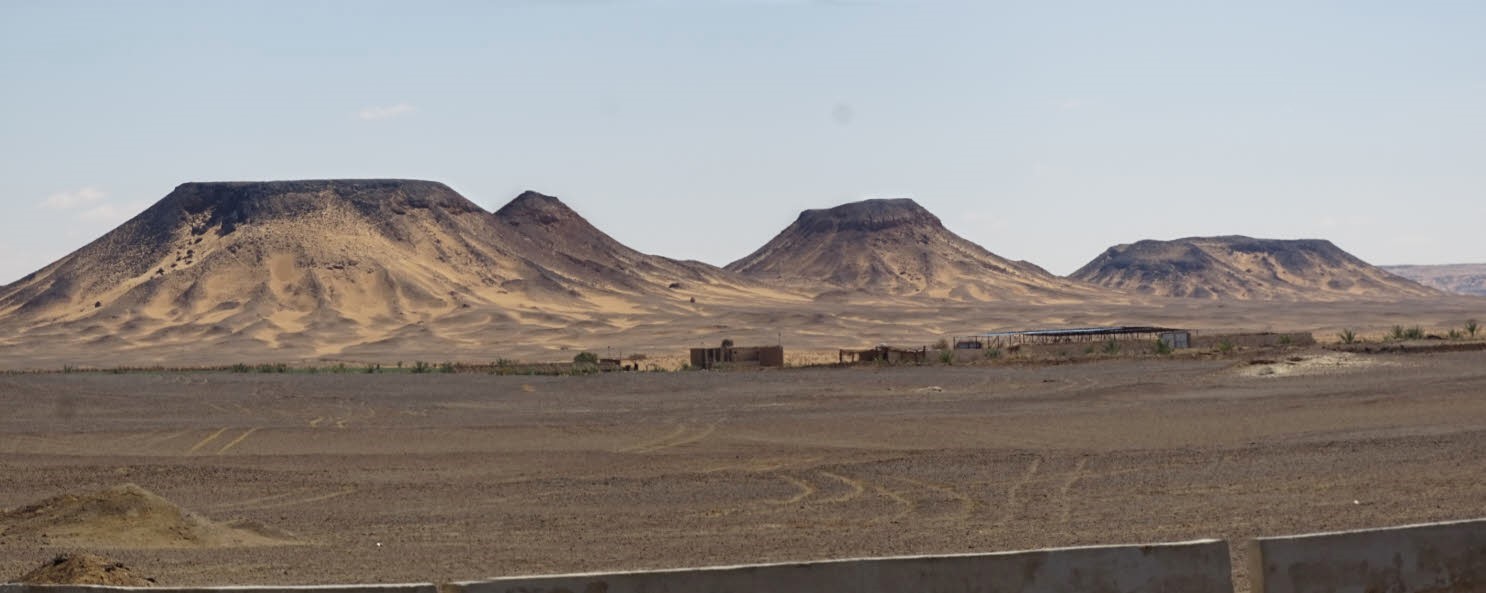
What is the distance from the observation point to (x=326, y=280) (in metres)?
116

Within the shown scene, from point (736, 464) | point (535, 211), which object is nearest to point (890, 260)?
point (535, 211)

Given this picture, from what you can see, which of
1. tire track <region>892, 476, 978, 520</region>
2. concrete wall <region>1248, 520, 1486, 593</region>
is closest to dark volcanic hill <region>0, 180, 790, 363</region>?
tire track <region>892, 476, 978, 520</region>

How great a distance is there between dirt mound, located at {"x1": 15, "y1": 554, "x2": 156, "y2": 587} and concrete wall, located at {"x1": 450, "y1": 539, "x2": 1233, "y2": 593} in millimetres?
5290

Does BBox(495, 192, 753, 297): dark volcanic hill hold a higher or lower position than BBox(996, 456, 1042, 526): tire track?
higher

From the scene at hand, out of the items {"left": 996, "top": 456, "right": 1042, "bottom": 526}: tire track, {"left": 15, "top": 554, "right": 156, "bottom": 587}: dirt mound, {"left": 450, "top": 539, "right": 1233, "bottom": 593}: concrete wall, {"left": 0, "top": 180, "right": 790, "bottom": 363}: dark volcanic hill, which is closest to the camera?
{"left": 450, "top": 539, "right": 1233, "bottom": 593}: concrete wall

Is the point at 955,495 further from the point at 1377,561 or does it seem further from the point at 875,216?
the point at 875,216

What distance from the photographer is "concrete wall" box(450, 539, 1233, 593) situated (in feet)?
28.6

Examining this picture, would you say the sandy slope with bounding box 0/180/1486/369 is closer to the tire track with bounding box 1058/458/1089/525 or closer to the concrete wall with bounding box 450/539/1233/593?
the tire track with bounding box 1058/458/1089/525

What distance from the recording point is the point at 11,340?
344 feet

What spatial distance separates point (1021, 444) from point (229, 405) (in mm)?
22028

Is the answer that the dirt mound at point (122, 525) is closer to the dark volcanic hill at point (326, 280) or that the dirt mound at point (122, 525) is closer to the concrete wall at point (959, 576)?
the concrete wall at point (959, 576)

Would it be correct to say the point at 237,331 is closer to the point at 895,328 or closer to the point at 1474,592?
the point at 895,328

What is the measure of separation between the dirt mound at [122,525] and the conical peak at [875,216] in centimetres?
16173

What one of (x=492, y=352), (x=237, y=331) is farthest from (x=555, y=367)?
(x=237, y=331)
